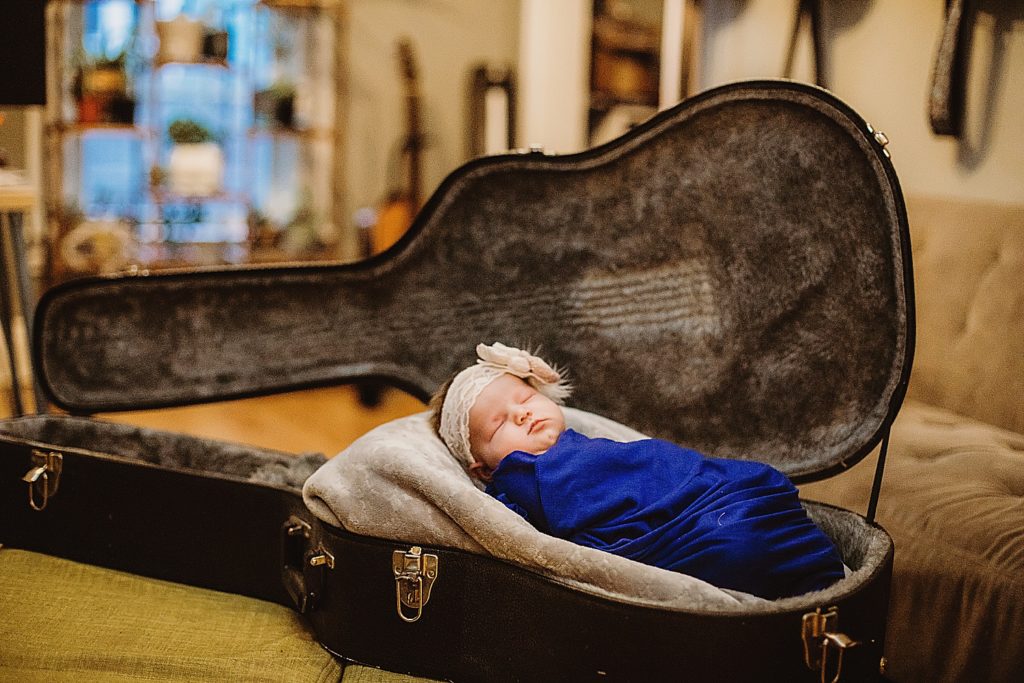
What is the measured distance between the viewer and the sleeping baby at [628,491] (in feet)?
2.81

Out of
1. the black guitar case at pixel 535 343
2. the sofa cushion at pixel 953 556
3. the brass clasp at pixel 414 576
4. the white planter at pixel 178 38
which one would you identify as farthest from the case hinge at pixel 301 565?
the white planter at pixel 178 38

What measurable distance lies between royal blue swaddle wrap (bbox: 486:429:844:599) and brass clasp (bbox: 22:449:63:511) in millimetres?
618

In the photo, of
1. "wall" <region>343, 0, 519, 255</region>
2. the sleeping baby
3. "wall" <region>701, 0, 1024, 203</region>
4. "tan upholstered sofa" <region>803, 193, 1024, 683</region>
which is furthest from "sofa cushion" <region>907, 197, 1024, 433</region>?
"wall" <region>343, 0, 519, 255</region>

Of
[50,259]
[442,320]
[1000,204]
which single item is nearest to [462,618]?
[442,320]

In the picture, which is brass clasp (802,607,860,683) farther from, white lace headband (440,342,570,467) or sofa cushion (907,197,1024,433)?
sofa cushion (907,197,1024,433)

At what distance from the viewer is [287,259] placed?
12.2 feet

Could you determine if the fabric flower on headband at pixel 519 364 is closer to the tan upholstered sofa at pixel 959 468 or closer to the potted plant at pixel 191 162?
the tan upholstered sofa at pixel 959 468

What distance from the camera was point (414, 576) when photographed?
3.02ft

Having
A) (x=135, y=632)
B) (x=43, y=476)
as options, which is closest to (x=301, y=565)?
(x=135, y=632)

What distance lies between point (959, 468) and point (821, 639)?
0.71 metres

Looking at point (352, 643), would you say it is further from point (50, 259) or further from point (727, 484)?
point (50, 259)

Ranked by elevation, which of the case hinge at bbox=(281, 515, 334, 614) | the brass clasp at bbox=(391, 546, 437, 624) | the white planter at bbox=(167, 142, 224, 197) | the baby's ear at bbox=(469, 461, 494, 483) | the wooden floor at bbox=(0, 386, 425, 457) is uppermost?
the white planter at bbox=(167, 142, 224, 197)

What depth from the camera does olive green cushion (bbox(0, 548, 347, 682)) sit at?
980 mm

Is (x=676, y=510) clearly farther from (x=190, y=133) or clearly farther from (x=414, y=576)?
(x=190, y=133)
